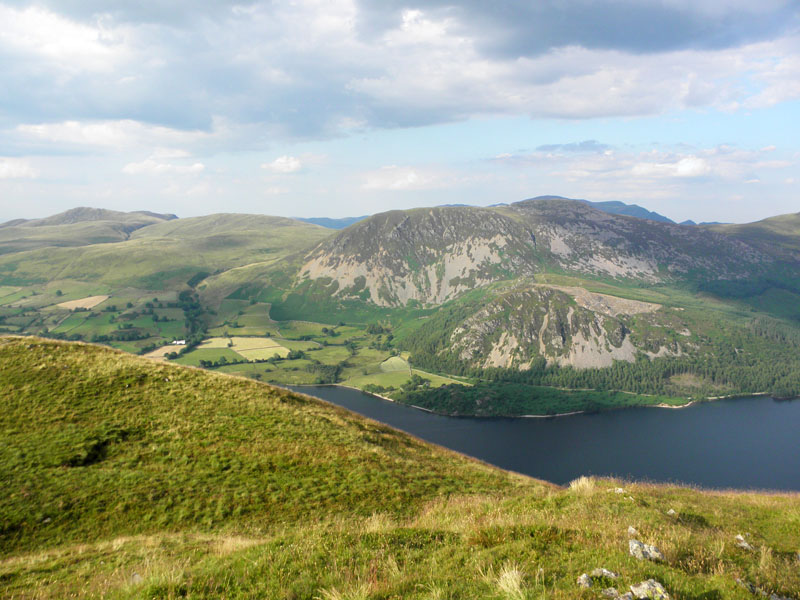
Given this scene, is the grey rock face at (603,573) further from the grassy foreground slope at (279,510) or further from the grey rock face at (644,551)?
the grey rock face at (644,551)

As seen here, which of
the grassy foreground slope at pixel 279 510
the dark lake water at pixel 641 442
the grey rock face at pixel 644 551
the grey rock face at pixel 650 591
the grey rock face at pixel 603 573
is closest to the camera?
the grey rock face at pixel 650 591

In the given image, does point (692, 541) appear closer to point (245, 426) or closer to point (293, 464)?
point (293, 464)

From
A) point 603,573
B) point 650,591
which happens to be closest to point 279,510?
point 603,573

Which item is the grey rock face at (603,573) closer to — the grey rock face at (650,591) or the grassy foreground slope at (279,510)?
the grassy foreground slope at (279,510)

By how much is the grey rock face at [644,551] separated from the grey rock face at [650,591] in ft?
7.45

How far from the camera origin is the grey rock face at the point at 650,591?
26.6 feet

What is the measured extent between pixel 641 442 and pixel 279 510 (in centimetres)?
17583

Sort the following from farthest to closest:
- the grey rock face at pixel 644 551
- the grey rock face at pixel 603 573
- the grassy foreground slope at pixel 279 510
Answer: the grey rock face at pixel 644 551 < the grassy foreground slope at pixel 279 510 < the grey rock face at pixel 603 573

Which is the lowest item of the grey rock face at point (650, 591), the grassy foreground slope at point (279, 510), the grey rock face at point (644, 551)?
the grassy foreground slope at point (279, 510)

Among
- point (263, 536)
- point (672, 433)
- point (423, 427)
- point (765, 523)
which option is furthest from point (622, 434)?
point (263, 536)

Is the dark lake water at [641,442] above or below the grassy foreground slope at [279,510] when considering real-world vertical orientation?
below

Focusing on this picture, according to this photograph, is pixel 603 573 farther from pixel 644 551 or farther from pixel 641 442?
pixel 641 442

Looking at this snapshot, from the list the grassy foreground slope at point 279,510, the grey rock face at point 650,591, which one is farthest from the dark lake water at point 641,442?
the grey rock face at point 650,591

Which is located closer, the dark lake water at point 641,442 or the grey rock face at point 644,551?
the grey rock face at point 644,551
